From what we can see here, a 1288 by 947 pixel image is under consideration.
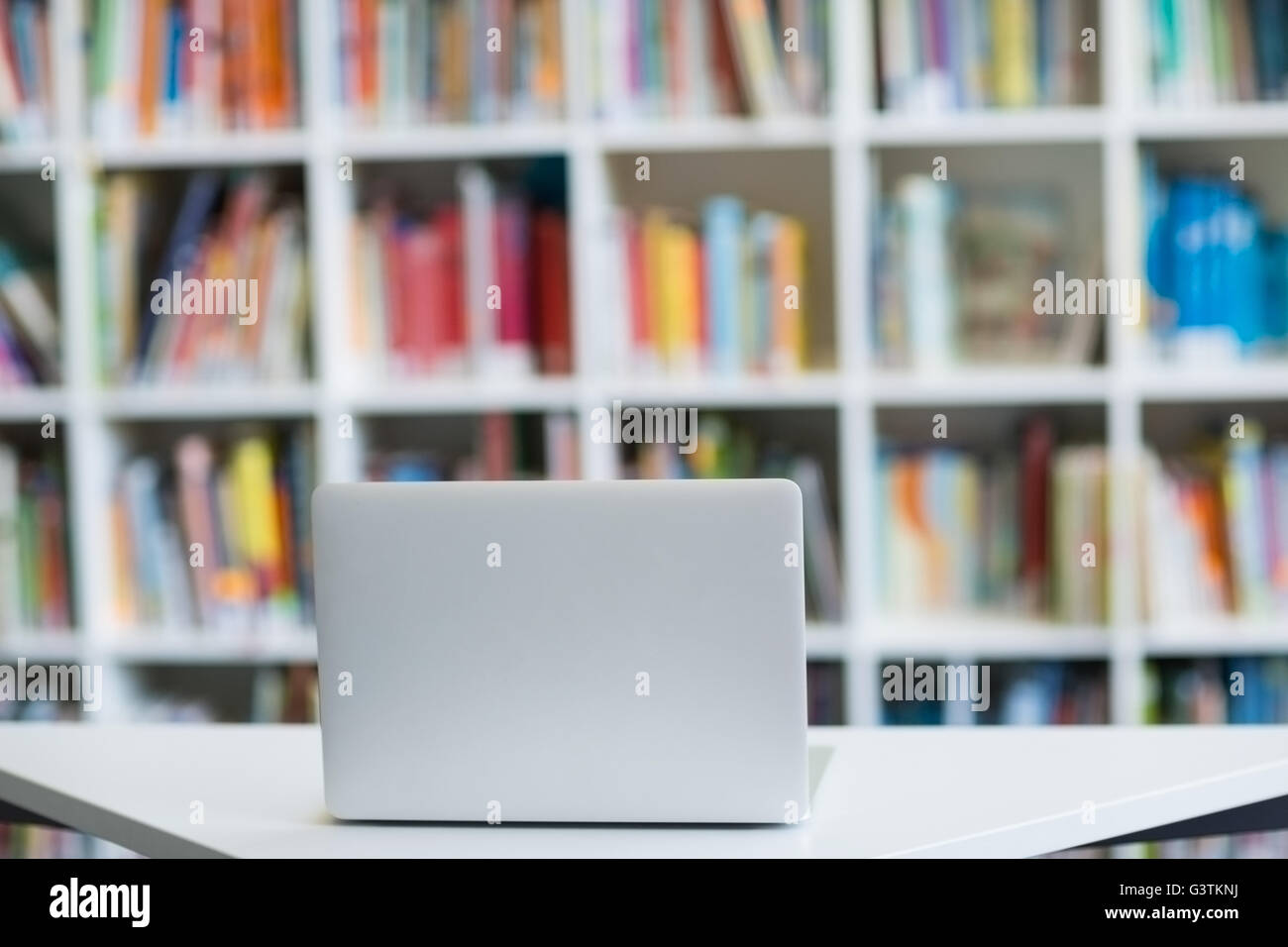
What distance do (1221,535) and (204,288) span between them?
1849 mm

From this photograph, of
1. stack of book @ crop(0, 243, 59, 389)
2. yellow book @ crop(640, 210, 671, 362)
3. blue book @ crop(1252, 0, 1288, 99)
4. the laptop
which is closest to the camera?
the laptop

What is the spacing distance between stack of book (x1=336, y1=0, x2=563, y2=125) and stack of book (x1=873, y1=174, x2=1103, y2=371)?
2.16ft

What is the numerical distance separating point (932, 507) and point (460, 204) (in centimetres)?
105

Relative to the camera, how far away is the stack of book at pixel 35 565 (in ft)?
8.70

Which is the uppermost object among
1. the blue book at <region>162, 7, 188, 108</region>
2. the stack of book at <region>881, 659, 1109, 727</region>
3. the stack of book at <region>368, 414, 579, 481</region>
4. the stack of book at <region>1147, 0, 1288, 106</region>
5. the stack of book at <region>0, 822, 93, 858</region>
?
the blue book at <region>162, 7, 188, 108</region>

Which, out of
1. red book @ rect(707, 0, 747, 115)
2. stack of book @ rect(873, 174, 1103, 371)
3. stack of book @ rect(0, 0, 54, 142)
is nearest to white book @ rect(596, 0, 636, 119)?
red book @ rect(707, 0, 747, 115)

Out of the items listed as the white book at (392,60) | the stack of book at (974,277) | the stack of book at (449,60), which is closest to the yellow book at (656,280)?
the stack of book at (449,60)

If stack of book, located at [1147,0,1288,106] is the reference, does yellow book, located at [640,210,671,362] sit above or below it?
below

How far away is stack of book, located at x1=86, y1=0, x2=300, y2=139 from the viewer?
100 inches

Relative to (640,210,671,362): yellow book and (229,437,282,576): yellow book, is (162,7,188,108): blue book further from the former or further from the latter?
(640,210,671,362): yellow book

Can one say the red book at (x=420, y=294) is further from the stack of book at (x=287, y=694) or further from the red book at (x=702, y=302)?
the stack of book at (x=287, y=694)

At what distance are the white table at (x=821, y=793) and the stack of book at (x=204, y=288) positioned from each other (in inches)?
45.2

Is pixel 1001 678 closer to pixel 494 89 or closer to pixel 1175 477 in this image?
pixel 1175 477
